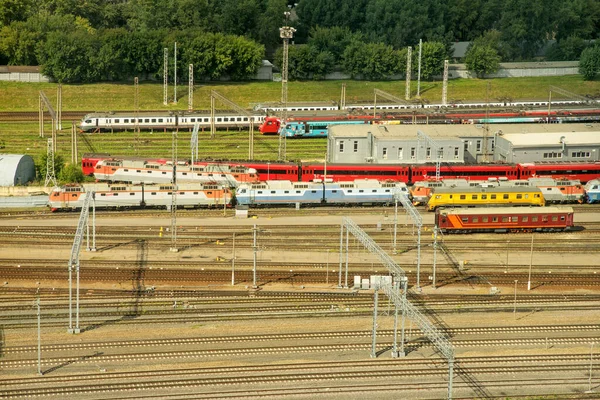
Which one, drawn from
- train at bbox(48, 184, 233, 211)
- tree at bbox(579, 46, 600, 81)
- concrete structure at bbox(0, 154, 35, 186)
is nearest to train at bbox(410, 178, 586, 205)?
train at bbox(48, 184, 233, 211)

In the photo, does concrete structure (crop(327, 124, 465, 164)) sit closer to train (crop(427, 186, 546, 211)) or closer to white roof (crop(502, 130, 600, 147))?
white roof (crop(502, 130, 600, 147))

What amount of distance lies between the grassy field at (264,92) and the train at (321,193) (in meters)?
38.9

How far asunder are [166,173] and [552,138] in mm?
35043

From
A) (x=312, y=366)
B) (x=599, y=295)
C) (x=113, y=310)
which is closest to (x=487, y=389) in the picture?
(x=312, y=366)

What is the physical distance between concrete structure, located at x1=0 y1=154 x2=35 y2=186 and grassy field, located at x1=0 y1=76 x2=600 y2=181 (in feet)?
28.6

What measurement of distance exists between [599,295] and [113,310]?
28.3m

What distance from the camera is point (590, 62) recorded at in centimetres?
13862

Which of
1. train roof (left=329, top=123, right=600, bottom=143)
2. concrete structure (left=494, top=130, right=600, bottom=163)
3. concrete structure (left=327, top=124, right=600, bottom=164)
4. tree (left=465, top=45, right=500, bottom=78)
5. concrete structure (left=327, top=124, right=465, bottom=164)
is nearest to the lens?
concrete structure (left=327, top=124, right=465, bottom=164)

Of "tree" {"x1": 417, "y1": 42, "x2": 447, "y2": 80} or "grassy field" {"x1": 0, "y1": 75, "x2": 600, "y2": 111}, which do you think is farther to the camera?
"tree" {"x1": 417, "y1": 42, "x2": 447, "y2": 80}

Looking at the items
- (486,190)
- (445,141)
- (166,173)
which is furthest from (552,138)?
(166,173)

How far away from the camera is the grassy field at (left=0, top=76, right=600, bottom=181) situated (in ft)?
333

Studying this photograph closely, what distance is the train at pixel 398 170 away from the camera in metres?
89.8

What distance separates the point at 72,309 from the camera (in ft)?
196

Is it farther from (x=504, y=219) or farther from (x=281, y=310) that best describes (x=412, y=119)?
(x=281, y=310)
